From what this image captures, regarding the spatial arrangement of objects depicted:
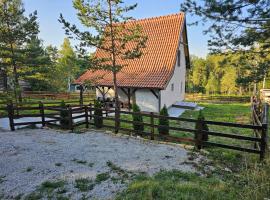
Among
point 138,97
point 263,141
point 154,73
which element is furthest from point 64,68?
point 263,141

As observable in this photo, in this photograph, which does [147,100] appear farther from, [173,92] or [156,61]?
[173,92]

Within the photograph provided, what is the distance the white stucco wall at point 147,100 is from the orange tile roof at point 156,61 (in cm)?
78

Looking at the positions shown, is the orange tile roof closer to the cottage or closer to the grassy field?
the cottage

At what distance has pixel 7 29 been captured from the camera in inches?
546

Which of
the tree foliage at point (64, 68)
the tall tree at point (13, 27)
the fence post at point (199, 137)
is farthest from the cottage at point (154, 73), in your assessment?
the tree foliage at point (64, 68)

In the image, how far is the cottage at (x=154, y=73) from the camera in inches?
555

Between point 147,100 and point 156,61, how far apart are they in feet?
10.1

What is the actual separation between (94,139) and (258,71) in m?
5.78

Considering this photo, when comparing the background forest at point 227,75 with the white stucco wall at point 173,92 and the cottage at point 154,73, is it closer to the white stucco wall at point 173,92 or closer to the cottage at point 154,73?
the white stucco wall at point 173,92

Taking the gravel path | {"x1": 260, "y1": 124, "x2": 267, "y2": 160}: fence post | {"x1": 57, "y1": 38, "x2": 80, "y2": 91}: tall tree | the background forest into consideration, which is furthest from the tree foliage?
{"x1": 260, "y1": 124, "x2": 267, "y2": 160}: fence post

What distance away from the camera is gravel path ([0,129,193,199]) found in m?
4.22

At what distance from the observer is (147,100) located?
14.5 metres

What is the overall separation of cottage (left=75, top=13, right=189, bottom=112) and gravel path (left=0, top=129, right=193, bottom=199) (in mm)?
6753

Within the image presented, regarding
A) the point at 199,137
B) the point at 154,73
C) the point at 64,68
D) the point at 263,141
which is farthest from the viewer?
the point at 64,68
